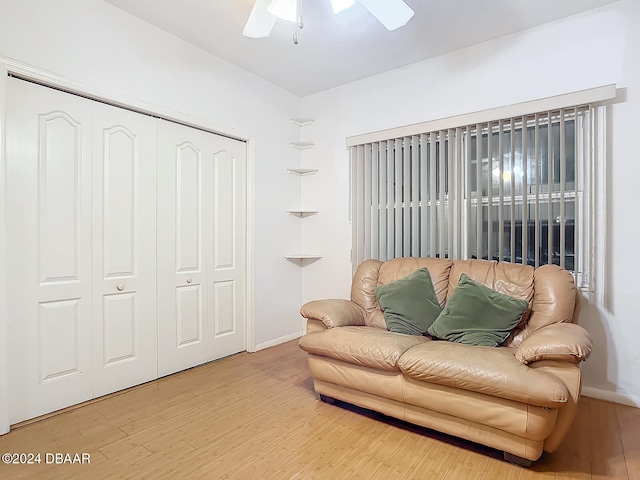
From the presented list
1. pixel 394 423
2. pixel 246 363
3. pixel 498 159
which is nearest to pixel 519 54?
pixel 498 159

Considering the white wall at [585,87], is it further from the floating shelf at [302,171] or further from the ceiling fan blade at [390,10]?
the ceiling fan blade at [390,10]

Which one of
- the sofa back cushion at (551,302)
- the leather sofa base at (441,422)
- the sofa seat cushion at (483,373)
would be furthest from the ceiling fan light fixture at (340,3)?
the leather sofa base at (441,422)

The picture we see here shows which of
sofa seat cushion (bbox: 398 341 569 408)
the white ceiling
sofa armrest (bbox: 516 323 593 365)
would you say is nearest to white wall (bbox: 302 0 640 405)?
the white ceiling

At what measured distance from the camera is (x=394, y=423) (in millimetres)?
2217

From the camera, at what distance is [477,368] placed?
1811mm

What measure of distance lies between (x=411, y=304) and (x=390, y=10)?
185cm

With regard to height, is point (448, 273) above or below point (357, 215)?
below

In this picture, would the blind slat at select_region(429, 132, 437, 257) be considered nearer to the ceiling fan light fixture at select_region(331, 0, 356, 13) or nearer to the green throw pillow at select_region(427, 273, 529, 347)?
the green throw pillow at select_region(427, 273, 529, 347)

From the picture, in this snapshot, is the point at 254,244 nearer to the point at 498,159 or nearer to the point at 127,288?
the point at 127,288

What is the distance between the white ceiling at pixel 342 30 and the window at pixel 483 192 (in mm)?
680

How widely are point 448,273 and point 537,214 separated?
31.9 inches

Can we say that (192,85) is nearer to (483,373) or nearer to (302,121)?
(302,121)


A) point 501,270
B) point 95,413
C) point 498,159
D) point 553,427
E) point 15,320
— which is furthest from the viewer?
point 498,159

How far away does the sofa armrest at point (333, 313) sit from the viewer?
100 inches
